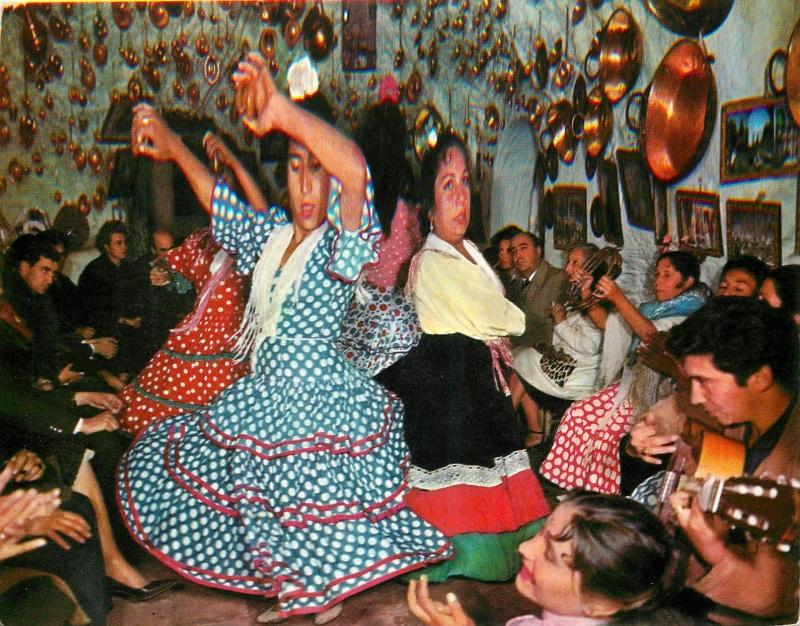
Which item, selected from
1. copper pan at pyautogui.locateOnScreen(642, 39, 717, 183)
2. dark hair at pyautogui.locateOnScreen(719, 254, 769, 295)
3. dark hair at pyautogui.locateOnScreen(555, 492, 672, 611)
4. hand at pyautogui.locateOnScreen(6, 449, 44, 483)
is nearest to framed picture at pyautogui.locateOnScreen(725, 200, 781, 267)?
dark hair at pyautogui.locateOnScreen(719, 254, 769, 295)

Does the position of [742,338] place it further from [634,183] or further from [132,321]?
[132,321]

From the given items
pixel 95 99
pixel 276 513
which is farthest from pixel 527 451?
pixel 95 99

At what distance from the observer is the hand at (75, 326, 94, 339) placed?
115 inches

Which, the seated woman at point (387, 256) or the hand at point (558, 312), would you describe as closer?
the seated woman at point (387, 256)

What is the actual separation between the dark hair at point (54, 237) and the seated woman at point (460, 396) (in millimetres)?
1125

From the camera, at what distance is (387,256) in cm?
302

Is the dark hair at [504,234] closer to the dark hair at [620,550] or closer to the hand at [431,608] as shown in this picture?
the dark hair at [620,550]

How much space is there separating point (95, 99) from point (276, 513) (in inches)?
56.8

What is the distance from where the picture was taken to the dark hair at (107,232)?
2924 mm

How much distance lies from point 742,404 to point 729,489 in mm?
289

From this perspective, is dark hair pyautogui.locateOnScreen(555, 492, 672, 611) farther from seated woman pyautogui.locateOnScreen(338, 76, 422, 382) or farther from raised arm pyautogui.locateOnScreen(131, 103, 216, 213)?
raised arm pyautogui.locateOnScreen(131, 103, 216, 213)

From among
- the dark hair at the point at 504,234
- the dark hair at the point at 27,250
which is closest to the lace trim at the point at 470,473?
the dark hair at the point at 504,234

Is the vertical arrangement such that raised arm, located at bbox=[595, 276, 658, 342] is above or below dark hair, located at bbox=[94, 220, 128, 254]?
below

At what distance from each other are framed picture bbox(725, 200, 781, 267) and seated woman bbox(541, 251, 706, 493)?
166 mm
